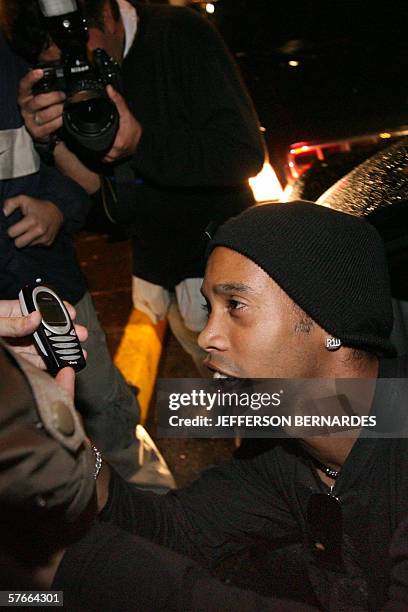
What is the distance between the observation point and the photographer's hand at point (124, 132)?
7.86 ft

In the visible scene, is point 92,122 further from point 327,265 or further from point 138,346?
point 138,346

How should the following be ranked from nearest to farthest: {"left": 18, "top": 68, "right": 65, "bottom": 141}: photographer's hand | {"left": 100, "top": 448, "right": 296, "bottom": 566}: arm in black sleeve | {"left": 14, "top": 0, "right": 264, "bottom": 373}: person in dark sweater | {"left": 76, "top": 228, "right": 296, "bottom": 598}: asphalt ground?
{"left": 100, "top": 448, "right": 296, "bottom": 566}: arm in black sleeve
{"left": 18, "top": 68, "right": 65, "bottom": 141}: photographer's hand
{"left": 14, "top": 0, "right": 264, "bottom": 373}: person in dark sweater
{"left": 76, "top": 228, "right": 296, "bottom": 598}: asphalt ground

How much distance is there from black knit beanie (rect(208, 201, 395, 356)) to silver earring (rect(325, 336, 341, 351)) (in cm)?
1

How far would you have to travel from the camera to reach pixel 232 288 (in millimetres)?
1746

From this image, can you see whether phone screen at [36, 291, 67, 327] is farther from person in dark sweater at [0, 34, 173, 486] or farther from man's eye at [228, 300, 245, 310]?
person in dark sweater at [0, 34, 173, 486]

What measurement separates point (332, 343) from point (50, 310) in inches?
26.2

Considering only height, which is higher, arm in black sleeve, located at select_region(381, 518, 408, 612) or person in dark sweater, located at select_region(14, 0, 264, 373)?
person in dark sweater, located at select_region(14, 0, 264, 373)

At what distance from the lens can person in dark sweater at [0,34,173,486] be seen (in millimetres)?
2381

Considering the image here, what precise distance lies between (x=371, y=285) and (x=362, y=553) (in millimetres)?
645

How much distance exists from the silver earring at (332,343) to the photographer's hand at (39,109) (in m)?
1.25

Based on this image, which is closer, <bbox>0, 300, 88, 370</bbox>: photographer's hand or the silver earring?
<bbox>0, 300, 88, 370</bbox>: photographer's hand

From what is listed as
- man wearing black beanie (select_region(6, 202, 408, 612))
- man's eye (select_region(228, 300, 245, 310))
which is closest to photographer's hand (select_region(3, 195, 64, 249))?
man wearing black beanie (select_region(6, 202, 408, 612))

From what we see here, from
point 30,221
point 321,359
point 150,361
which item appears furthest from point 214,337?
point 150,361

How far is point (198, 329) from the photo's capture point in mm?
3006
